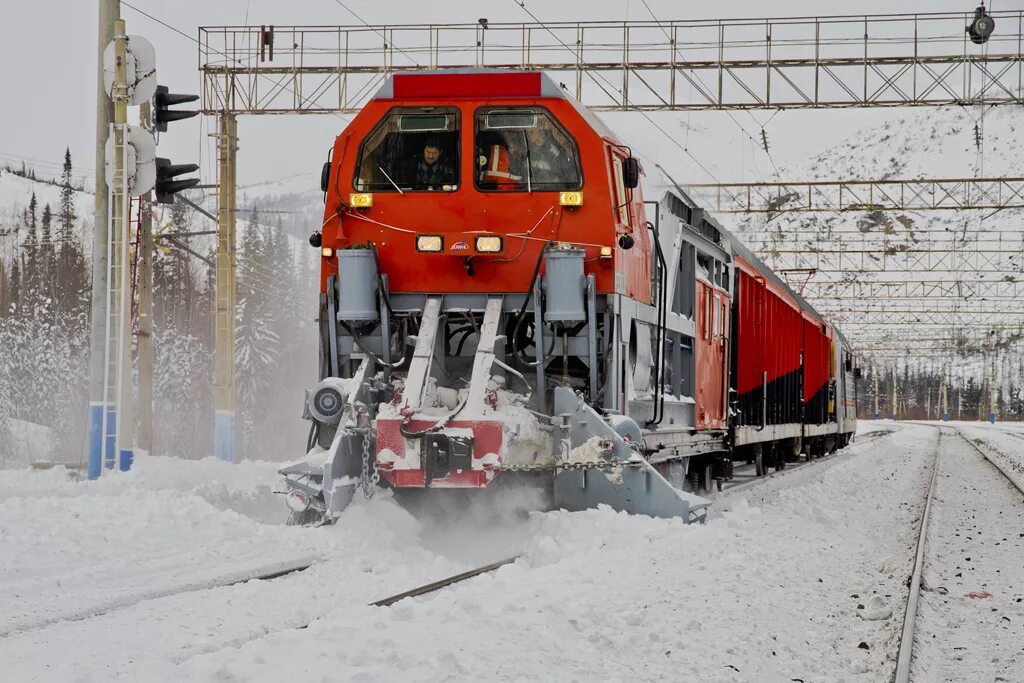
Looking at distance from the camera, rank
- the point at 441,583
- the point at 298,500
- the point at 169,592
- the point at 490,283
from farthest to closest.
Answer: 1. the point at 490,283
2. the point at 298,500
3. the point at 441,583
4. the point at 169,592

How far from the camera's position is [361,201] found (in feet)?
34.4

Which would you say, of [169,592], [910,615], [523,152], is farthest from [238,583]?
[523,152]

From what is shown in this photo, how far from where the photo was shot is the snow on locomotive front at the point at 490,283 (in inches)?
383

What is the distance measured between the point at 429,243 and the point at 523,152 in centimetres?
117

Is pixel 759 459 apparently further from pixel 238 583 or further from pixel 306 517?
pixel 238 583

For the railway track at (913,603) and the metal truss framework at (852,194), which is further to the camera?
the metal truss framework at (852,194)

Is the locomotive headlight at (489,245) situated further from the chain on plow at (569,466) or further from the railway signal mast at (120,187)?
the railway signal mast at (120,187)

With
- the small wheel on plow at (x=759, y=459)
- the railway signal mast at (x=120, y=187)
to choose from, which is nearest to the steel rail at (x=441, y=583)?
the railway signal mast at (x=120, y=187)

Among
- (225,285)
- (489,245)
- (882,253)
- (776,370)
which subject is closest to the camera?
(489,245)

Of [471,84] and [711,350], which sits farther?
[711,350]

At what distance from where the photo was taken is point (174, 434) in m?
56.0

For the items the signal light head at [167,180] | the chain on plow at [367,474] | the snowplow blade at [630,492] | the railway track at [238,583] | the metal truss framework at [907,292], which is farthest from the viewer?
the metal truss framework at [907,292]

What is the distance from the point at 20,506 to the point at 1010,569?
8.22 metres

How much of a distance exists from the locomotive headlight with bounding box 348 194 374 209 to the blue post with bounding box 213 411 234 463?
1444cm
